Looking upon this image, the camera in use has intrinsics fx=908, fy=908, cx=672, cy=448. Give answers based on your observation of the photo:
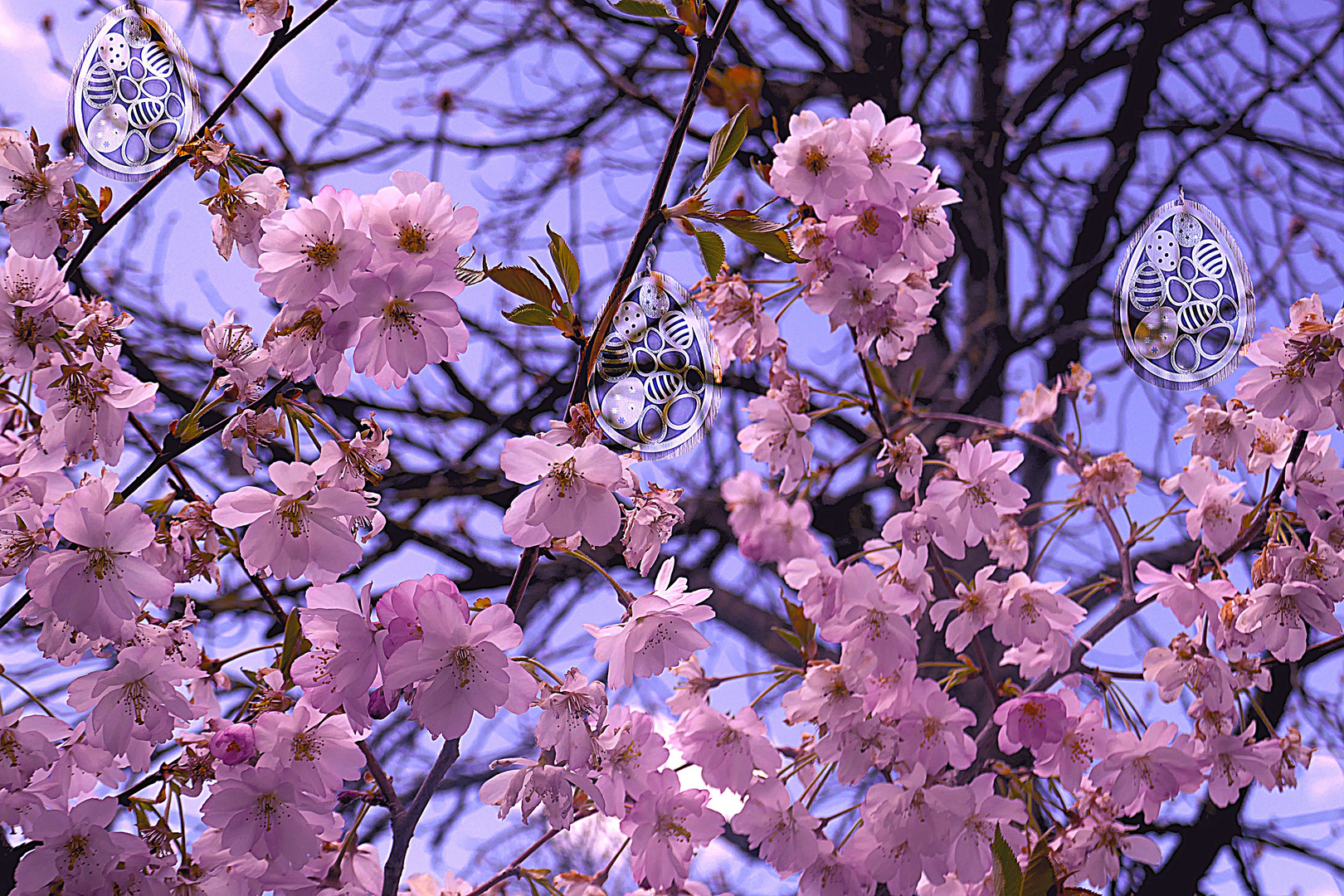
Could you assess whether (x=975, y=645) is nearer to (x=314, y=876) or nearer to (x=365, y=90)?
(x=314, y=876)

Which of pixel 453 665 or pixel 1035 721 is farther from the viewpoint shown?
pixel 1035 721

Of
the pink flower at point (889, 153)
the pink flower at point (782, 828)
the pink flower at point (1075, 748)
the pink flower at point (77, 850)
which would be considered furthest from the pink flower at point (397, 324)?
the pink flower at point (1075, 748)

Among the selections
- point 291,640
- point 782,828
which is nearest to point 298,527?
point 291,640

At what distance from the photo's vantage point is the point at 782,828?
1227 millimetres

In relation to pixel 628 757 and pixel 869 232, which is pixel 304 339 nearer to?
pixel 628 757

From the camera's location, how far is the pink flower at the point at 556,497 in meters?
0.70

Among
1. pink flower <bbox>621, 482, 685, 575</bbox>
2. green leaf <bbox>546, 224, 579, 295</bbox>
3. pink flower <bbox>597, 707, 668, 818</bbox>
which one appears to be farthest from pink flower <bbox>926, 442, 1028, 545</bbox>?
green leaf <bbox>546, 224, 579, 295</bbox>

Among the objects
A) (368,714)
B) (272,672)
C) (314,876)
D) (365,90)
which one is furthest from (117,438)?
(365,90)

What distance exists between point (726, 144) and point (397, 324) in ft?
1.04

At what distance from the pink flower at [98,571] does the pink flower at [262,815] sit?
0.18 meters

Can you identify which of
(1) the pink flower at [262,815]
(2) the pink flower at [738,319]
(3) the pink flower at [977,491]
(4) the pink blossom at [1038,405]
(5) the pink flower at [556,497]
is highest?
(4) the pink blossom at [1038,405]

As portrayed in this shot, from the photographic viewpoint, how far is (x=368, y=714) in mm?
739

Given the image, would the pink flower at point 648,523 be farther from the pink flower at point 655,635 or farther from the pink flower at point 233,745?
the pink flower at point 233,745

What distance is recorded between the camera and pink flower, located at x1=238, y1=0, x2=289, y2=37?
0.87 metres
